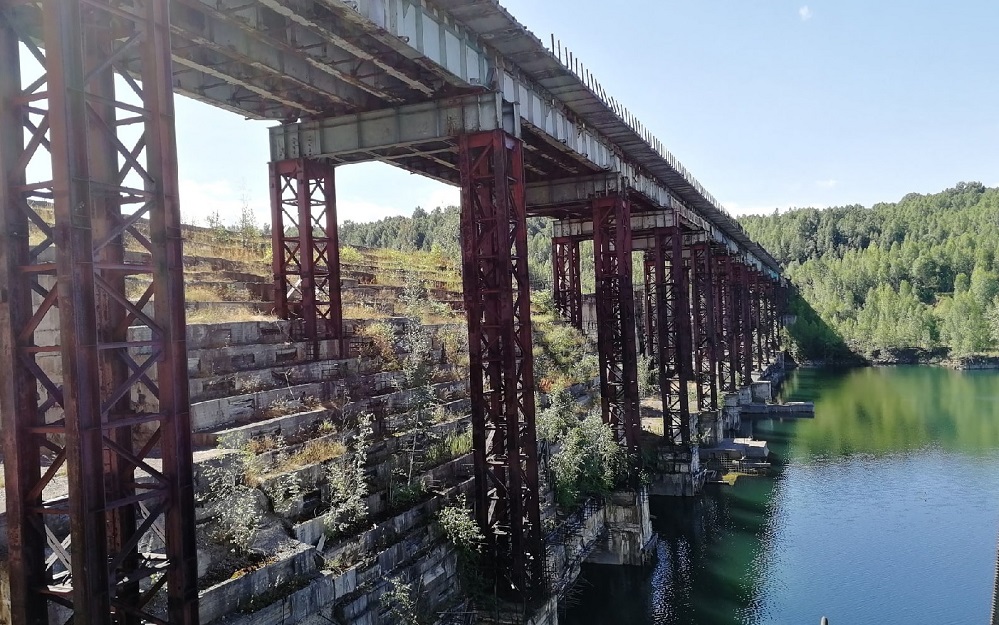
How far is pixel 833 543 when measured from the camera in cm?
2464

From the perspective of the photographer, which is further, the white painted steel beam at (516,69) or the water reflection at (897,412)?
the water reflection at (897,412)

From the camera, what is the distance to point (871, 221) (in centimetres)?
18012

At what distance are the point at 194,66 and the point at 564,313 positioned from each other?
27185mm

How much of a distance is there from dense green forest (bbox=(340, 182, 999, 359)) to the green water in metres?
25.9

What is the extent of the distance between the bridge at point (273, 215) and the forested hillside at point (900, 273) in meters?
71.2

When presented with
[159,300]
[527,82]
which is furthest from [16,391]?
[527,82]

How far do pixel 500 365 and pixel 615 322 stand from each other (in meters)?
12.1

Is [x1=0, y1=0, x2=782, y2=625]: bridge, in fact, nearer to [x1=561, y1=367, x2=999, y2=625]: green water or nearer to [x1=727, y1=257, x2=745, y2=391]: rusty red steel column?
[x1=561, y1=367, x2=999, y2=625]: green water

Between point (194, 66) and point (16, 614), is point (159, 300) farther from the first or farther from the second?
point (194, 66)

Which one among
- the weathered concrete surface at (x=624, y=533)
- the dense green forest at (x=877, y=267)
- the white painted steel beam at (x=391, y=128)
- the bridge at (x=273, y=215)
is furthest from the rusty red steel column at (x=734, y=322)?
the white painted steel beam at (x=391, y=128)

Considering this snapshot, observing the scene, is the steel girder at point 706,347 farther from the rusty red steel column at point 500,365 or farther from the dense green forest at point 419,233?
the dense green forest at point 419,233

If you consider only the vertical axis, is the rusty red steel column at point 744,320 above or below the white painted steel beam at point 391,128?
below

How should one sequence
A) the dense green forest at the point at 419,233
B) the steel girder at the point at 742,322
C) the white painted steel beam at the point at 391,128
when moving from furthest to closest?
the dense green forest at the point at 419,233
the steel girder at the point at 742,322
the white painted steel beam at the point at 391,128

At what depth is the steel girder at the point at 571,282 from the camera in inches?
1441
